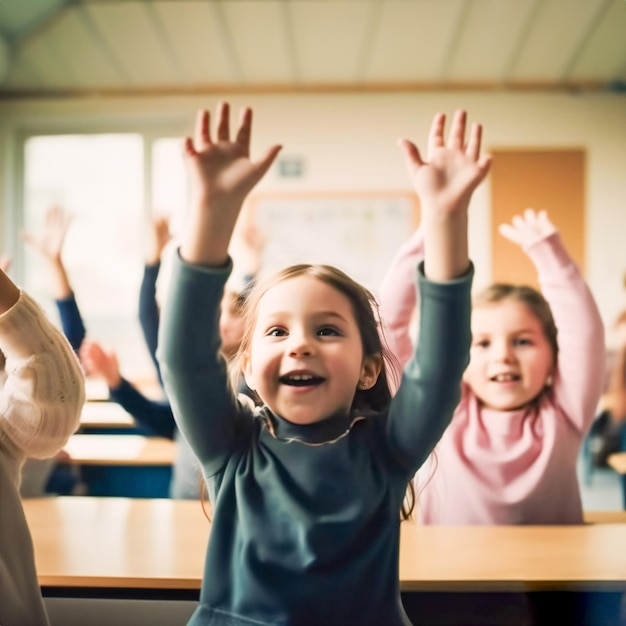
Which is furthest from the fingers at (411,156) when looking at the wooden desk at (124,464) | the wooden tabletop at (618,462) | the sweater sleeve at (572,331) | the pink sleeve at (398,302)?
the wooden tabletop at (618,462)

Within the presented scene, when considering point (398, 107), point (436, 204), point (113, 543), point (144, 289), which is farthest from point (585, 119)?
point (113, 543)

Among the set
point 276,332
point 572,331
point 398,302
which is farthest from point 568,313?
point 276,332

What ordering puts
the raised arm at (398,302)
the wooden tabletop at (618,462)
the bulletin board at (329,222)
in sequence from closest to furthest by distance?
the raised arm at (398,302) → the bulletin board at (329,222) → the wooden tabletop at (618,462)

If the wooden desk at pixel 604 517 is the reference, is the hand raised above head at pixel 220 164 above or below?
above

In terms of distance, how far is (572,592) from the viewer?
0.45 m

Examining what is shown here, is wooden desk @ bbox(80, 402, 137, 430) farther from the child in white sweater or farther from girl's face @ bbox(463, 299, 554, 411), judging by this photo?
girl's face @ bbox(463, 299, 554, 411)

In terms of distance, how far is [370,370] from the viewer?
1.28 ft

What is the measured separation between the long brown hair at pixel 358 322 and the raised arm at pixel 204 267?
0.05 meters

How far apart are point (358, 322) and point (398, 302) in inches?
2.3

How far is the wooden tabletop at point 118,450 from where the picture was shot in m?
0.53

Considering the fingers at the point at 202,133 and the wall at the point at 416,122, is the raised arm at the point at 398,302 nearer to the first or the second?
the wall at the point at 416,122

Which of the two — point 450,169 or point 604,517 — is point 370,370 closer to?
point 450,169

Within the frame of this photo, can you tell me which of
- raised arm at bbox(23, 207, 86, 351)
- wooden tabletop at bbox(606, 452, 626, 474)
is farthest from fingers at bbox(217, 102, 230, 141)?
wooden tabletop at bbox(606, 452, 626, 474)

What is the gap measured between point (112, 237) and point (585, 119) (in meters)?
0.42
